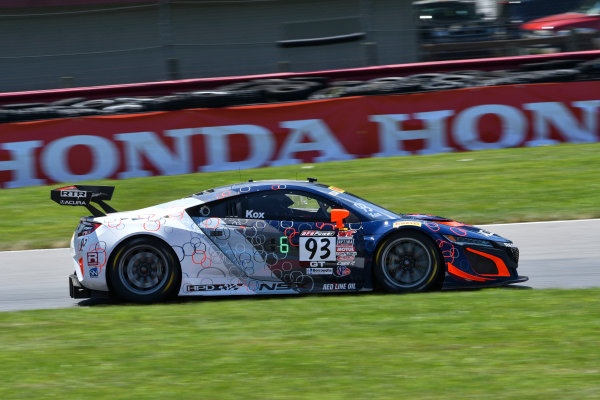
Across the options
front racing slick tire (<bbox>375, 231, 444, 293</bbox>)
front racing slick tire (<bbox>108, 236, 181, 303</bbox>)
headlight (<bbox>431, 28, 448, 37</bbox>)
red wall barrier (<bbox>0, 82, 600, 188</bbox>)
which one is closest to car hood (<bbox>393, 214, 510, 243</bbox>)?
front racing slick tire (<bbox>375, 231, 444, 293</bbox>)

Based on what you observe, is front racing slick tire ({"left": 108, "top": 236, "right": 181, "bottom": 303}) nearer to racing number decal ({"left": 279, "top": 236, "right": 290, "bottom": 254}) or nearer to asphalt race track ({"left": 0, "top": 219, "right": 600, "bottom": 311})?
asphalt race track ({"left": 0, "top": 219, "right": 600, "bottom": 311})

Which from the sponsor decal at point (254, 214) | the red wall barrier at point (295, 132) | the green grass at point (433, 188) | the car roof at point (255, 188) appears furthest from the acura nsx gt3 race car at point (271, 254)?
the red wall barrier at point (295, 132)

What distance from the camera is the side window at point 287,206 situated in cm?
822

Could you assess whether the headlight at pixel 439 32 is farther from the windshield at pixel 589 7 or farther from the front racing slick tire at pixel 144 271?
the front racing slick tire at pixel 144 271

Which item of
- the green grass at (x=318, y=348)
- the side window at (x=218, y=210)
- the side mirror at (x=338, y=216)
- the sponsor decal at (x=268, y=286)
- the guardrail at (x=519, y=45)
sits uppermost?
the guardrail at (x=519, y=45)

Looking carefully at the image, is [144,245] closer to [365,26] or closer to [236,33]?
[365,26]

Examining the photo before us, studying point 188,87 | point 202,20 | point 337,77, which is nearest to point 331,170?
point 337,77

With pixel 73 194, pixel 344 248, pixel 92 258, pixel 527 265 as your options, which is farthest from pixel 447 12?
pixel 92 258

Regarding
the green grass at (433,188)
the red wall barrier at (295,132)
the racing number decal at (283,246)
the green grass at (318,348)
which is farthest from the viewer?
the red wall barrier at (295,132)

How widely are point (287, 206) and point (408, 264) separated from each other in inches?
51.5

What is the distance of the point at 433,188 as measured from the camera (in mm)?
14578

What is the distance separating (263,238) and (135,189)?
7676mm

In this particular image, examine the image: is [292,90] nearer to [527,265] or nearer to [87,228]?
[527,265]

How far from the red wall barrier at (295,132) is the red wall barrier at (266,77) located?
134 centimetres
